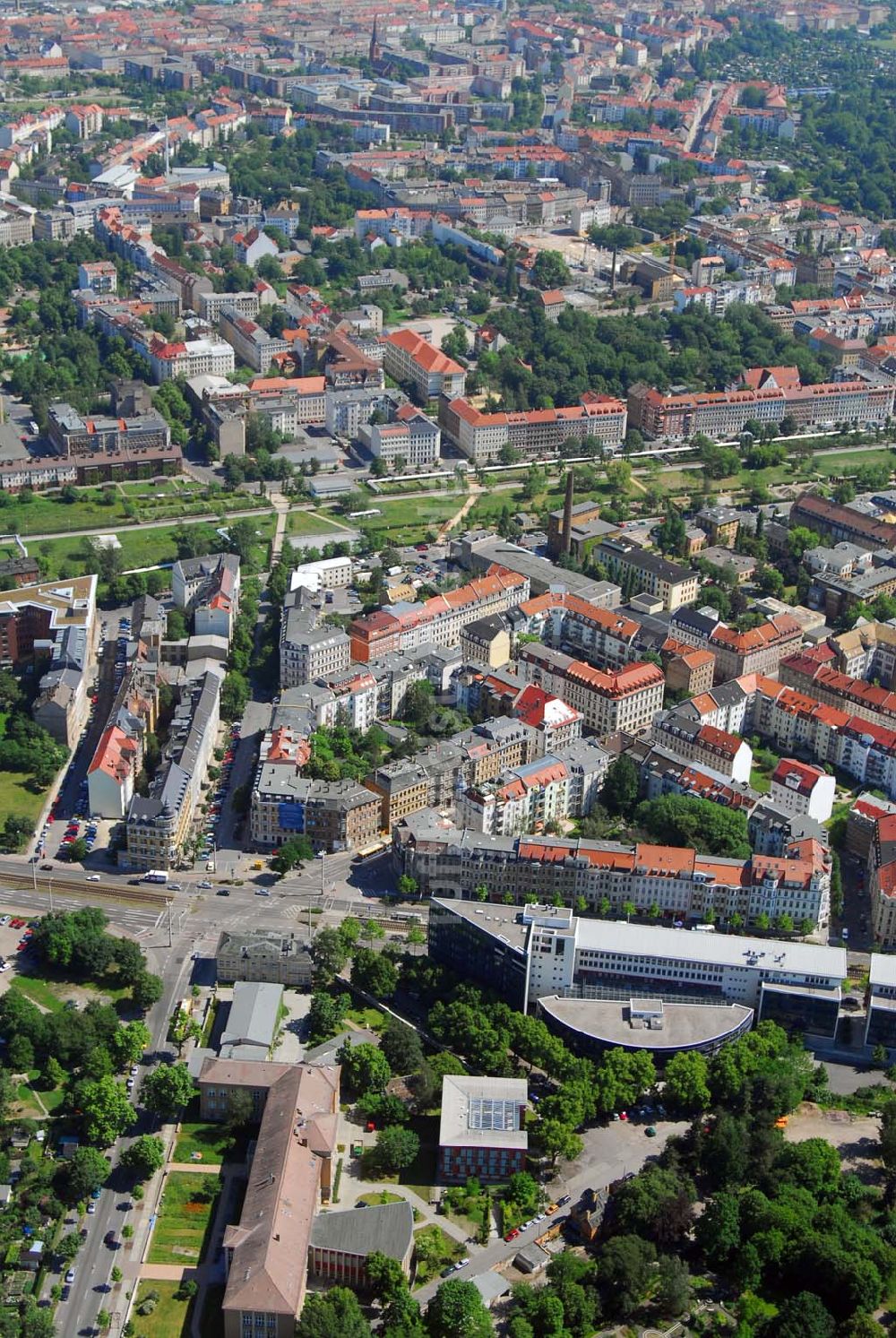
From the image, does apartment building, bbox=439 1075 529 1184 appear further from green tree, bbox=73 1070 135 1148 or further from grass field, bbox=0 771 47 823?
grass field, bbox=0 771 47 823

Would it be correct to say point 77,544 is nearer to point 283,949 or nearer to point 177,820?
point 177,820

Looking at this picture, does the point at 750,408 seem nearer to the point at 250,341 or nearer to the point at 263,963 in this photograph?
the point at 250,341

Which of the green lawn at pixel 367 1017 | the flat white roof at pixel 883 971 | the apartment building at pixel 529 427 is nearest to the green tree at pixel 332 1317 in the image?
the green lawn at pixel 367 1017

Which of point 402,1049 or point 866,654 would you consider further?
point 866,654

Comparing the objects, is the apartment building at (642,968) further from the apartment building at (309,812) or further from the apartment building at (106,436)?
the apartment building at (106,436)

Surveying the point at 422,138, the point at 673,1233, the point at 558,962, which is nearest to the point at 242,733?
the point at 558,962

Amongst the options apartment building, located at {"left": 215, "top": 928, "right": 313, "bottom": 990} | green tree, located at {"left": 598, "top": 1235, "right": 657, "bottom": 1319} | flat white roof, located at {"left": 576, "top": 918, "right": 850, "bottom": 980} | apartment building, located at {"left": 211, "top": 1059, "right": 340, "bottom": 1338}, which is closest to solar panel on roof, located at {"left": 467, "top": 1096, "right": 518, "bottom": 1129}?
apartment building, located at {"left": 211, "top": 1059, "right": 340, "bottom": 1338}

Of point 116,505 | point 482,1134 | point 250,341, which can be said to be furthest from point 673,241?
point 482,1134
